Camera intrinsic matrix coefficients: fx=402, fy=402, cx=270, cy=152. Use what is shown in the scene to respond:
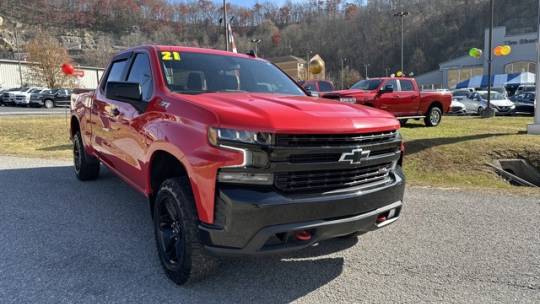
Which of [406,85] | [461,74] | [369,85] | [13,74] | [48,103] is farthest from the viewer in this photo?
[461,74]

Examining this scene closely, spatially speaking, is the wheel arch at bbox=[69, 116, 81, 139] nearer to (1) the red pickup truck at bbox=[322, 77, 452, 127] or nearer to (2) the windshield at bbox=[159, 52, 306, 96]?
(2) the windshield at bbox=[159, 52, 306, 96]

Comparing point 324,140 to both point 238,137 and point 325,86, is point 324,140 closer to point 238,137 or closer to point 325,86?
point 238,137

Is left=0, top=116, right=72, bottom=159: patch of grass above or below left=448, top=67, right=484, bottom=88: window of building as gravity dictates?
below

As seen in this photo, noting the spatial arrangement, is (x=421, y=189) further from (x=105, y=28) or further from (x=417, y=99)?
(x=105, y=28)

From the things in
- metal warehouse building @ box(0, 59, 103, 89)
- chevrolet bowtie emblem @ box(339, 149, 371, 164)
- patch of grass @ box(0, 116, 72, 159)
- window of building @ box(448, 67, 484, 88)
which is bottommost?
patch of grass @ box(0, 116, 72, 159)

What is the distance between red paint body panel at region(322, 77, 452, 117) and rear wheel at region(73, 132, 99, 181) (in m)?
8.27

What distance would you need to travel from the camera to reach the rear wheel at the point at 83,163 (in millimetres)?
6324

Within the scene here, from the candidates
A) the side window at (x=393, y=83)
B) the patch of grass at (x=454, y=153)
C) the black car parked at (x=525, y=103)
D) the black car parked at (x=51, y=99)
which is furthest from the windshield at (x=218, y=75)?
the black car parked at (x=51, y=99)

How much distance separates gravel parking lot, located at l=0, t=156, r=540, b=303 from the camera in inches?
121

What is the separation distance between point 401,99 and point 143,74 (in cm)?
1177

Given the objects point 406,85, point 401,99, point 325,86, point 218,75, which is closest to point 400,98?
point 401,99

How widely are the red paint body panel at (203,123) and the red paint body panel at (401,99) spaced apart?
954cm

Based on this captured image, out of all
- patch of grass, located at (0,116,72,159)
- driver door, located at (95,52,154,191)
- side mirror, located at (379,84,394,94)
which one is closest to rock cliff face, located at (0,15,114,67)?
patch of grass, located at (0,116,72,159)

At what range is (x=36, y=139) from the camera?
13.6m
